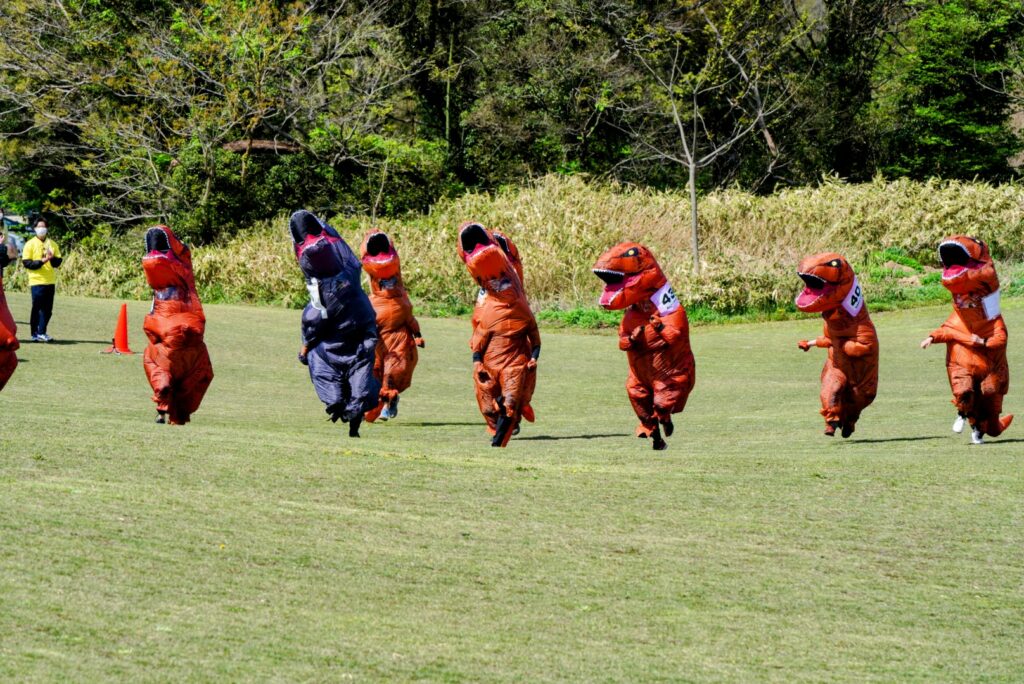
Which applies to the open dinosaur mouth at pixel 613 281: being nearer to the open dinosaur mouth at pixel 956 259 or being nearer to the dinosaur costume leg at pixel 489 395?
the dinosaur costume leg at pixel 489 395

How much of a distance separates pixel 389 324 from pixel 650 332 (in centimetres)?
355

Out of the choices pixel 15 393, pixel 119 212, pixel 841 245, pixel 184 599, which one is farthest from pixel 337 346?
pixel 119 212

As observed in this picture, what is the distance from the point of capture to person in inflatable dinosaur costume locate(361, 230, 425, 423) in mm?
15195

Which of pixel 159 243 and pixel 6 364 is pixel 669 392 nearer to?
pixel 159 243

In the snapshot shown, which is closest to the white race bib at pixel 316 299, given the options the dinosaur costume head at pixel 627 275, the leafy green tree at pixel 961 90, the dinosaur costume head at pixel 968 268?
the dinosaur costume head at pixel 627 275

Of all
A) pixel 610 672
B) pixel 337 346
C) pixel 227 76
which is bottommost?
pixel 610 672

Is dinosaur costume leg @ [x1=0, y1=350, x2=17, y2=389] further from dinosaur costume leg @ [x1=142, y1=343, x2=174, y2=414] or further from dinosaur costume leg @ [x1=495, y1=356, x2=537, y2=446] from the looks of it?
dinosaur costume leg @ [x1=495, y1=356, x2=537, y2=446]

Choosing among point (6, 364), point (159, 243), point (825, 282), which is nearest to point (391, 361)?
point (159, 243)

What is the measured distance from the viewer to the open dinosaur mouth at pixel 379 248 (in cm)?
1513

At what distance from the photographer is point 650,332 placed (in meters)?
13.1

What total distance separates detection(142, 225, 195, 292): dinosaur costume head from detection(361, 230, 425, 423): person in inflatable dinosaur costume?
2.14m

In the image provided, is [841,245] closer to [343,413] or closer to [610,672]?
[343,413]

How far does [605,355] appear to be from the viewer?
23.9m

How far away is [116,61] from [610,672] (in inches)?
1498
